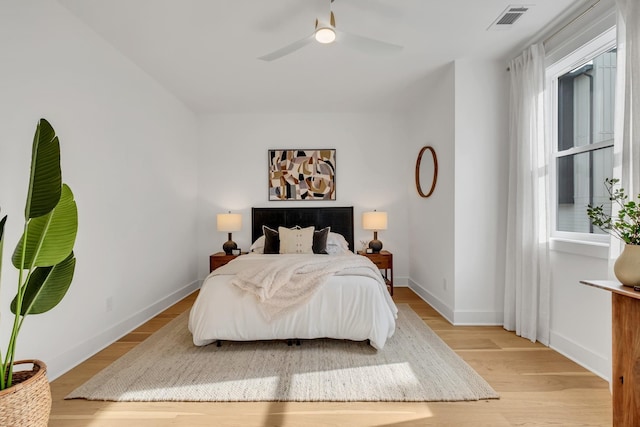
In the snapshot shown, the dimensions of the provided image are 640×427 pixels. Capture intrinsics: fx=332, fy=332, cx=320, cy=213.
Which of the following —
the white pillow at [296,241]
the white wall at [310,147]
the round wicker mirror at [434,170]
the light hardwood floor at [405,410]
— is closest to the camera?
the light hardwood floor at [405,410]

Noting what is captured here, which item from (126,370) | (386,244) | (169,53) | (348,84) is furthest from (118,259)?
(386,244)

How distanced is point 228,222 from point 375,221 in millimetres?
2007

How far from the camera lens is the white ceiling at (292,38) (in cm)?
243

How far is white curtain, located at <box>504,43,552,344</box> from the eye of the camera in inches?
110

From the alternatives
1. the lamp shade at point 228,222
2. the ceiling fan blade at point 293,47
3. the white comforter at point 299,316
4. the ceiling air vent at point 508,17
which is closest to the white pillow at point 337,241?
the lamp shade at point 228,222

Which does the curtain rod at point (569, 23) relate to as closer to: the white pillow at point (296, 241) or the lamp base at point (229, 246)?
the white pillow at point (296, 241)

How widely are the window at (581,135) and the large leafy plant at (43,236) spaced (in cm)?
328

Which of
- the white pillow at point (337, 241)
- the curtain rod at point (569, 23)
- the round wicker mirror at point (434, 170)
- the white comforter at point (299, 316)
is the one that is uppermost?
the curtain rod at point (569, 23)

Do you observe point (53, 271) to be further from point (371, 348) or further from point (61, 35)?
point (371, 348)

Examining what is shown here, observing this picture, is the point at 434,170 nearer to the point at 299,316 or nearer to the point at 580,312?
the point at 580,312

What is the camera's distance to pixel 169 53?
10.1ft

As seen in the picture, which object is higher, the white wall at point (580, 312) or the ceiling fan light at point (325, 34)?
the ceiling fan light at point (325, 34)

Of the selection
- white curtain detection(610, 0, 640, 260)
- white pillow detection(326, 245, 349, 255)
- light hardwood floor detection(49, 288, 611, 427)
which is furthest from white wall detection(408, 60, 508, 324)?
white pillow detection(326, 245, 349, 255)

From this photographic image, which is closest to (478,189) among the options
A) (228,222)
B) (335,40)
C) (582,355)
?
(582,355)
